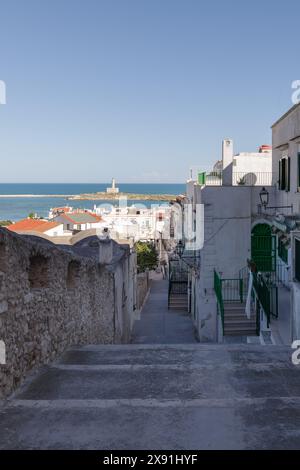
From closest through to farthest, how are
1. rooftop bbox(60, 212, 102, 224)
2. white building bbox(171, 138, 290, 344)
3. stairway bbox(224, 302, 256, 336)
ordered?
stairway bbox(224, 302, 256, 336) → white building bbox(171, 138, 290, 344) → rooftop bbox(60, 212, 102, 224)

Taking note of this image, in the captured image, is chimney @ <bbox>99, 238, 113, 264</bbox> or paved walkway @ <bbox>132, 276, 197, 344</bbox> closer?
chimney @ <bbox>99, 238, 113, 264</bbox>

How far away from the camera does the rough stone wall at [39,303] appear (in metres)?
5.68

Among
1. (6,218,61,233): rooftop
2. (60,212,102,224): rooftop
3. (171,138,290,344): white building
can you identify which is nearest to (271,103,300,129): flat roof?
(171,138,290,344): white building

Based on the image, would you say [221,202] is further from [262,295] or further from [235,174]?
[235,174]

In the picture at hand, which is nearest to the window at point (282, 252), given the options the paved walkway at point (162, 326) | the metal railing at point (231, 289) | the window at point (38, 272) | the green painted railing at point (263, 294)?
the metal railing at point (231, 289)

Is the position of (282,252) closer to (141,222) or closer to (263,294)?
(263,294)

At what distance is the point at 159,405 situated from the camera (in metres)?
5.23

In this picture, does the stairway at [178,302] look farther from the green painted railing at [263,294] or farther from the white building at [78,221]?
the white building at [78,221]

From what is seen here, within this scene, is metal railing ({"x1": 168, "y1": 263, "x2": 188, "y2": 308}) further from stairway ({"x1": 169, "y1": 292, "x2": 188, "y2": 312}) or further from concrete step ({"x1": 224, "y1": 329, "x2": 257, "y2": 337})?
concrete step ({"x1": 224, "y1": 329, "x2": 257, "y2": 337})

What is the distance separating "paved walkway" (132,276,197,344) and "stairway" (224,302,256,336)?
2.81 m

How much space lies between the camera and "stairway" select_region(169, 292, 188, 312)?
23198 mm

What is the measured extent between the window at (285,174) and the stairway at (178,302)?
961cm
